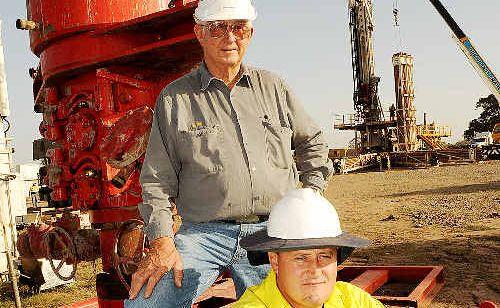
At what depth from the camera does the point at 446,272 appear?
6.57 m

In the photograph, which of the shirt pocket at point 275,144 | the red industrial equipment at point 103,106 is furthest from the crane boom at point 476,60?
the shirt pocket at point 275,144

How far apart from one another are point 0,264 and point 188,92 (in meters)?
6.43

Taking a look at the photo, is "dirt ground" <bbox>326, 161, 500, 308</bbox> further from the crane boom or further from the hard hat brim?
the hard hat brim

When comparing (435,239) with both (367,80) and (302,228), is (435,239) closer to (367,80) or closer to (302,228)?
(302,228)

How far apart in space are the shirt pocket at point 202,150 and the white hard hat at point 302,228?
0.40 metres

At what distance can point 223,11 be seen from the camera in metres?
2.35

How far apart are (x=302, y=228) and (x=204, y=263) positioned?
547mm

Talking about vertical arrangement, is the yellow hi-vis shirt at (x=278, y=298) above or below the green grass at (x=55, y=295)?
above

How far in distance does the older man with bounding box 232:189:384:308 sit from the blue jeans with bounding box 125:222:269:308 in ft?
0.82

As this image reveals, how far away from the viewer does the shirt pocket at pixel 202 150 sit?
235cm

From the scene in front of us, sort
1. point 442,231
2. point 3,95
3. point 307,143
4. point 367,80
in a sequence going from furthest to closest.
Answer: point 367,80 < point 442,231 < point 3,95 < point 307,143

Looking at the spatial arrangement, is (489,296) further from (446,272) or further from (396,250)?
(396,250)

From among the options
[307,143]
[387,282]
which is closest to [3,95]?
[307,143]

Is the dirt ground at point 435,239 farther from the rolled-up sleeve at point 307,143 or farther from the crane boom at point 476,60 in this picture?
the rolled-up sleeve at point 307,143
